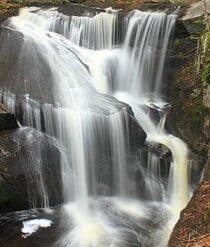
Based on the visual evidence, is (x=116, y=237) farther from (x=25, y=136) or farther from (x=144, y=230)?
(x=25, y=136)

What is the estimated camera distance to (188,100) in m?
12.1

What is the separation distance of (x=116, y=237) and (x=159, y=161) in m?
2.30

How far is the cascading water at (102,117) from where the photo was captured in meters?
10.3

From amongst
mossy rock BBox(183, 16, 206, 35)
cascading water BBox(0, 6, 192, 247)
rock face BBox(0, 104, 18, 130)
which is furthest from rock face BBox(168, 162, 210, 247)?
mossy rock BBox(183, 16, 206, 35)

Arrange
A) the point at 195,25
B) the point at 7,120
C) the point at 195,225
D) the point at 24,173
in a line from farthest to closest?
the point at 195,25 → the point at 7,120 → the point at 24,173 → the point at 195,225

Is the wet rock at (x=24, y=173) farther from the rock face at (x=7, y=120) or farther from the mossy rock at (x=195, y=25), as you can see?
the mossy rock at (x=195, y=25)

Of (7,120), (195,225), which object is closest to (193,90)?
(7,120)

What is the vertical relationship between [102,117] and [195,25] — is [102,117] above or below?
below

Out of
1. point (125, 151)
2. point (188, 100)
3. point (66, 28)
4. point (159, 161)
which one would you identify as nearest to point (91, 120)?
point (125, 151)

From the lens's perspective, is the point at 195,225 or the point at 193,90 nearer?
the point at 195,225

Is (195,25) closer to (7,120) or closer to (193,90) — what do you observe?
(193,90)

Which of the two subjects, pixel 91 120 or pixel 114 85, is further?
pixel 114 85

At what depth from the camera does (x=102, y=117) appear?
36.8ft

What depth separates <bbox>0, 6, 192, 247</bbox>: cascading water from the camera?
1026 centimetres
